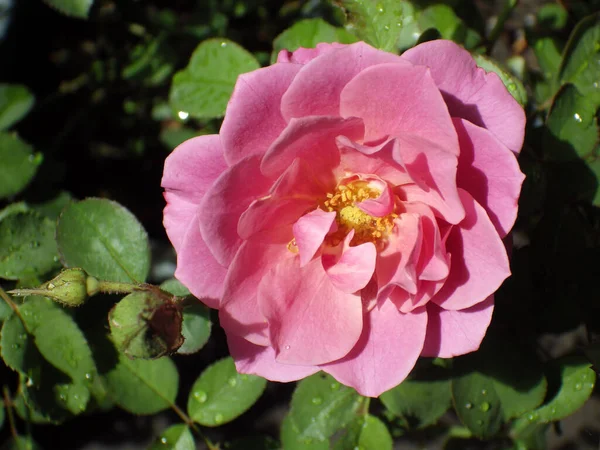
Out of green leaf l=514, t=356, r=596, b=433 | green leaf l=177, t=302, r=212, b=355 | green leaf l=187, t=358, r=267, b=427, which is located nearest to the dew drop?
green leaf l=187, t=358, r=267, b=427

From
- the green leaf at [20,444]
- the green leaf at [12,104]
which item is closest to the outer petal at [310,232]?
the green leaf at [12,104]

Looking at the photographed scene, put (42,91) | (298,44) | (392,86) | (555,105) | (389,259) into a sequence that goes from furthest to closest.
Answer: (42,91) → (298,44) → (555,105) → (389,259) → (392,86)

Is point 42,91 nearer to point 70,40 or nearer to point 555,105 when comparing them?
point 70,40

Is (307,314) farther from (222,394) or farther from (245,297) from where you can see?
(222,394)

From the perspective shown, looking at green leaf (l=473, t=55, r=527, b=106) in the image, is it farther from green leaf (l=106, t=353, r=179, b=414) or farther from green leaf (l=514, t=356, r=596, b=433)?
green leaf (l=106, t=353, r=179, b=414)

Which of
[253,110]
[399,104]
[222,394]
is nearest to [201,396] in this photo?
[222,394]

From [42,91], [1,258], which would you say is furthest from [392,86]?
[42,91]
